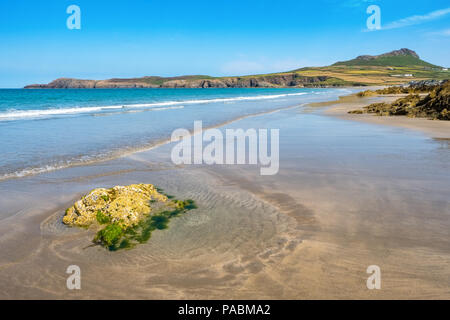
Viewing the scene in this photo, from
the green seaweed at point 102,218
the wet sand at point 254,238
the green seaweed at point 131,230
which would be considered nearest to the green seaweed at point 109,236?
the green seaweed at point 131,230

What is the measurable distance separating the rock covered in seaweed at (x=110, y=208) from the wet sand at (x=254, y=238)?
0.99 feet

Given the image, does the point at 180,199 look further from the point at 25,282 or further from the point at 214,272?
the point at 25,282

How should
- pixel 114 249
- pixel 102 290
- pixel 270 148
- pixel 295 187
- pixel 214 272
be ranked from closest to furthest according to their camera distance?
pixel 102 290 < pixel 214 272 < pixel 114 249 < pixel 295 187 < pixel 270 148

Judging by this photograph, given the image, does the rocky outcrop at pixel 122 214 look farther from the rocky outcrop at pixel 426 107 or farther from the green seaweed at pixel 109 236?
the rocky outcrop at pixel 426 107

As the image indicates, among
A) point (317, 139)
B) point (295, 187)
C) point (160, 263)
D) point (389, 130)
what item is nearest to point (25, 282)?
point (160, 263)

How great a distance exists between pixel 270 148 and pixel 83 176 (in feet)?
21.0

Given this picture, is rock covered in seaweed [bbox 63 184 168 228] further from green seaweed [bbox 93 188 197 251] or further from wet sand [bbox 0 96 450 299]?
wet sand [bbox 0 96 450 299]

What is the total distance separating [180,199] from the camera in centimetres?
604

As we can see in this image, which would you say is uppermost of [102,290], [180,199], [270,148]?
[270,148]

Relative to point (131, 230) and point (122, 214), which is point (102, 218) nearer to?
point (122, 214)

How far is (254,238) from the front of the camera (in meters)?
4.41

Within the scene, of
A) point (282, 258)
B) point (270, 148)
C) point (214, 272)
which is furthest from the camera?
point (270, 148)

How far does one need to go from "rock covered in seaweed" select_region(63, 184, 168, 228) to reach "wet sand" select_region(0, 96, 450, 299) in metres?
0.30

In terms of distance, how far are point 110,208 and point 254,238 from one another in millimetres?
2534
